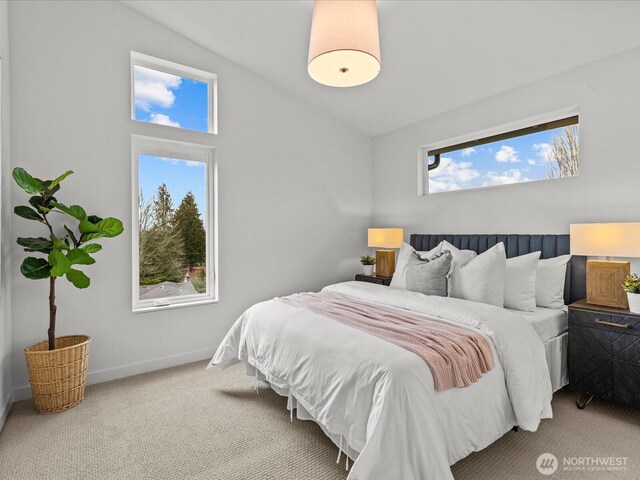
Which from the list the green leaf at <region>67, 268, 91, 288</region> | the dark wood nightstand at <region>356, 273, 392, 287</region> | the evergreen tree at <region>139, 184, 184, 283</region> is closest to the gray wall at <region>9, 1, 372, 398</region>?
the evergreen tree at <region>139, 184, 184, 283</region>

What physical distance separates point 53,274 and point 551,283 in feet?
12.3

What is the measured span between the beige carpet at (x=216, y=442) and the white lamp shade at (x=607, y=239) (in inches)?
43.8

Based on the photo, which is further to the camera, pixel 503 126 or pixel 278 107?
pixel 278 107

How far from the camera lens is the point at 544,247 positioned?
312cm

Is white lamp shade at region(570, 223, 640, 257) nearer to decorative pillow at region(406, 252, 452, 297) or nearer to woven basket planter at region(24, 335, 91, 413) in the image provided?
decorative pillow at region(406, 252, 452, 297)

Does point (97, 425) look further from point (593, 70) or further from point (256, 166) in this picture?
point (593, 70)

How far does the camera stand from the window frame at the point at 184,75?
10.8 ft

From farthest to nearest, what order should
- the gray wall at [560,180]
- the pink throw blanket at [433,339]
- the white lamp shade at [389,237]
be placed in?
1. the white lamp shade at [389,237]
2. the gray wall at [560,180]
3. the pink throw blanket at [433,339]

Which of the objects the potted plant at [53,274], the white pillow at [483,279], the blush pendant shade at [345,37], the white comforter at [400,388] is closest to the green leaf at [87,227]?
the potted plant at [53,274]

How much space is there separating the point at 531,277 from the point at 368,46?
2129 millimetres

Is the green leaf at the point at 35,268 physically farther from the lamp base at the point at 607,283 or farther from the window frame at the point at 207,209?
the lamp base at the point at 607,283

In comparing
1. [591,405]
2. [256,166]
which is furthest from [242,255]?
[591,405]

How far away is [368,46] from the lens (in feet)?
6.20

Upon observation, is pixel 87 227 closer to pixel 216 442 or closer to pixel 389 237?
pixel 216 442
